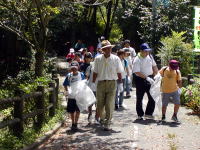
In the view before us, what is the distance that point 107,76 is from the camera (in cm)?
948

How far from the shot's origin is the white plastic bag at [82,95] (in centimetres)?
941

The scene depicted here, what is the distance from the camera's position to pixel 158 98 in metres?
10.7

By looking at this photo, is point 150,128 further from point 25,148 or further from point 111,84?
point 25,148

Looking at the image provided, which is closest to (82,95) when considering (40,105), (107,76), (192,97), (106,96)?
(106,96)

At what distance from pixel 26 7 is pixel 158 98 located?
13.4 ft

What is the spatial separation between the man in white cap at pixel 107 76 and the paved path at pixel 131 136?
460 millimetres

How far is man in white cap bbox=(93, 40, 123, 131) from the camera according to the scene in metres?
9.45

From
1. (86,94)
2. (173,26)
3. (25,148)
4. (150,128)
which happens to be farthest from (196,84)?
(173,26)

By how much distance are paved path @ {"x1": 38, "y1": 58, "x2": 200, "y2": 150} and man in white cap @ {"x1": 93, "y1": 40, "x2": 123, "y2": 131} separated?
46 cm

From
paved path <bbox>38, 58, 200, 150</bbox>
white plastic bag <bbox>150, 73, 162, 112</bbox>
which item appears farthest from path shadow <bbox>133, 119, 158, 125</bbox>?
white plastic bag <bbox>150, 73, 162, 112</bbox>

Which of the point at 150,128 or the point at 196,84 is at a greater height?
the point at 196,84

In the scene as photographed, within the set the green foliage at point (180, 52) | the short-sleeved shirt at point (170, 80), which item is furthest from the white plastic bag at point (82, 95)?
the green foliage at point (180, 52)

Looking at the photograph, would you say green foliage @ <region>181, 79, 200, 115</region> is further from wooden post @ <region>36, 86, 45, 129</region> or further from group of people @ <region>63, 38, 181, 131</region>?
wooden post @ <region>36, 86, 45, 129</region>

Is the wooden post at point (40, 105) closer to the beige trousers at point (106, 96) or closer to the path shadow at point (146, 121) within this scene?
the beige trousers at point (106, 96)
